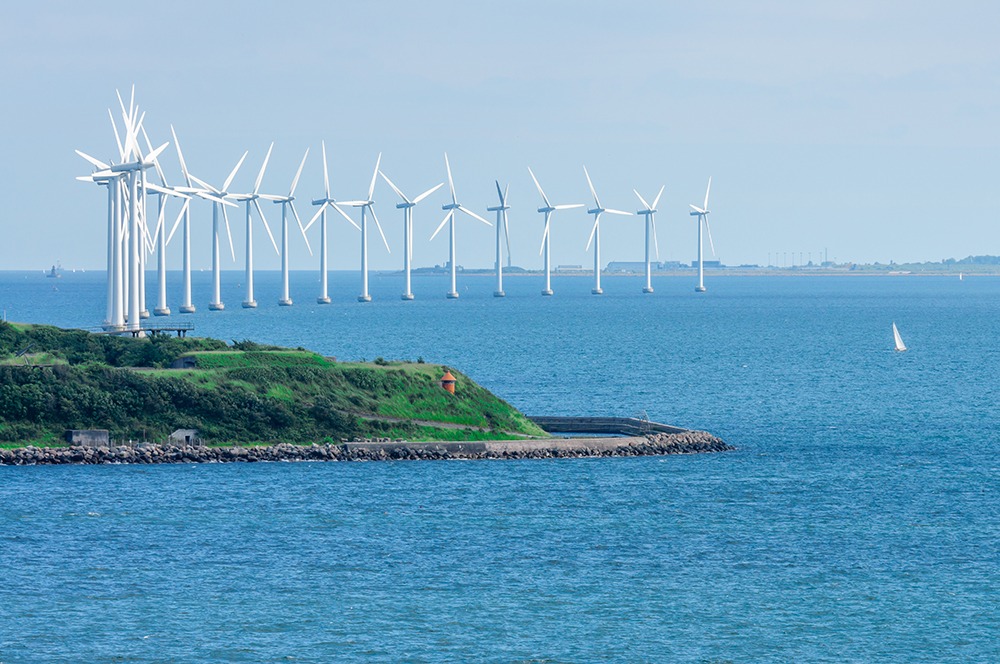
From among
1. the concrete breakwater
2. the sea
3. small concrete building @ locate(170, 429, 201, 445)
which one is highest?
small concrete building @ locate(170, 429, 201, 445)

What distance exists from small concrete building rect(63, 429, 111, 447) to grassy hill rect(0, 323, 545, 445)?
66 centimetres

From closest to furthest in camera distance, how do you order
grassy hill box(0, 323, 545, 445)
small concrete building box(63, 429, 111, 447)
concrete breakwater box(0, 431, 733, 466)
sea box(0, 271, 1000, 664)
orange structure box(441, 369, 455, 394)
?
1. sea box(0, 271, 1000, 664)
2. concrete breakwater box(0, 431, 733, 466)
3. small concrete building box(63, 429, 111, 447)
4. grassy hill box(0, 323, 545, 445)
5. orange structure box(441, 369, 455, 394)

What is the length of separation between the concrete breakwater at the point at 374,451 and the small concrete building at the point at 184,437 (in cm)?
53

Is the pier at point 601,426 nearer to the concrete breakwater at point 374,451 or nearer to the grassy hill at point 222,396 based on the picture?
the concrete breakwater at point 374,451

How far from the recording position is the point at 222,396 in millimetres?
97375

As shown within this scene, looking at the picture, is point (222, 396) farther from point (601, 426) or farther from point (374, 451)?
point (601, 426)

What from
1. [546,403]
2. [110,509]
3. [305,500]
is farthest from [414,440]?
[546,403]

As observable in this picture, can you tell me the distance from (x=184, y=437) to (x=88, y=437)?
5.37 m

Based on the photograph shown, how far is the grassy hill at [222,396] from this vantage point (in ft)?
311

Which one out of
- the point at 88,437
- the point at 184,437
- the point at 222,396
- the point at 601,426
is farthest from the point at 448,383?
the point at 88,437

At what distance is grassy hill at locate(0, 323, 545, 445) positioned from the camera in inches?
3738

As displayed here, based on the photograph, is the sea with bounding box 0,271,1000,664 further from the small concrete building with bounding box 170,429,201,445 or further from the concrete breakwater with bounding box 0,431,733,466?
the small concrete building with bounding box 170,429,201,445

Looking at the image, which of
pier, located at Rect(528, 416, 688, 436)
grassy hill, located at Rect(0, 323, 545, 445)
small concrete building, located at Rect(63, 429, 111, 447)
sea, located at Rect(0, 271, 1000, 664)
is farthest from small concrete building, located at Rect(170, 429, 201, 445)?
pier, located at Rect(528, 416, 688, 436)

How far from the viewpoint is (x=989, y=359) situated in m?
192
